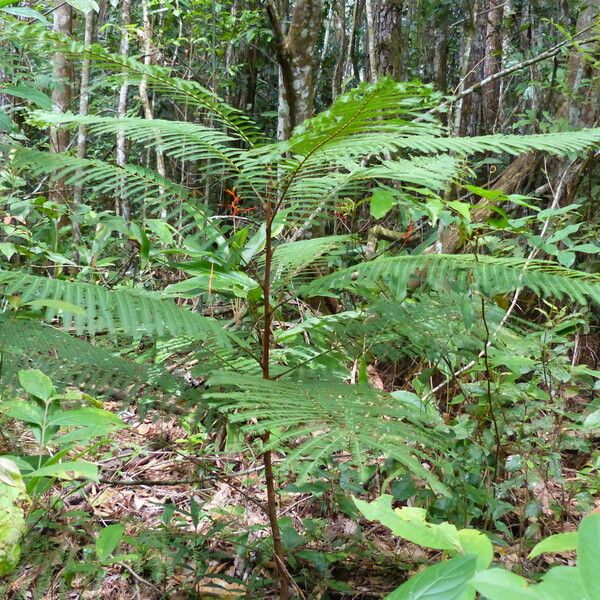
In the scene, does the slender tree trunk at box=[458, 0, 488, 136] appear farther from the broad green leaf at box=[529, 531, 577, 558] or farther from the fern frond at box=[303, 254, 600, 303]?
the broad green leaf at box=[529, 531, 577, 558]

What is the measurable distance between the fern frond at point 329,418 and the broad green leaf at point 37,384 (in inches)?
13.2

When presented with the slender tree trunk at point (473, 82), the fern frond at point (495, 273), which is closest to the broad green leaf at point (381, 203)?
the fern frond at point (495, 273)

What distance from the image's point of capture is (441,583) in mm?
746

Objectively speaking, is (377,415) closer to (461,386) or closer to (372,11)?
(461,386)

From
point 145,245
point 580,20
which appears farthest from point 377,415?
point 580,20

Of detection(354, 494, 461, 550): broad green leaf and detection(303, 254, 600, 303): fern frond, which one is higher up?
detection(303, 254, 600, 303): fern frond

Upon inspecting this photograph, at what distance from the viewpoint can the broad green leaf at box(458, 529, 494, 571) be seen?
88cm

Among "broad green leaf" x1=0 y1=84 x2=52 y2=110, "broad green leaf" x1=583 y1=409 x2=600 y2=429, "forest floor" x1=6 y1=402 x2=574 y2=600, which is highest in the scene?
"broad green leaf" x1=0 y1=84 x2=52 y2=110

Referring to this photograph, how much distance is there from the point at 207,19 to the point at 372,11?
2.21 metres

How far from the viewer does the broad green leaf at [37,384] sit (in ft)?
4.07

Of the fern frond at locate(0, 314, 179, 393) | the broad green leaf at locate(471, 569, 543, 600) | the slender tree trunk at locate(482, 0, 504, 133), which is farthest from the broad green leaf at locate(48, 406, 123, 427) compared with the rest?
the slender tree trunk at locate(482, 0, 504, 133)

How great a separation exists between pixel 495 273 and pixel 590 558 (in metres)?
0.78

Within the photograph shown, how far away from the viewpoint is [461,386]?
91.7 inches

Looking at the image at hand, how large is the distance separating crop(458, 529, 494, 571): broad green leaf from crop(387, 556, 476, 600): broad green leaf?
0.13m
